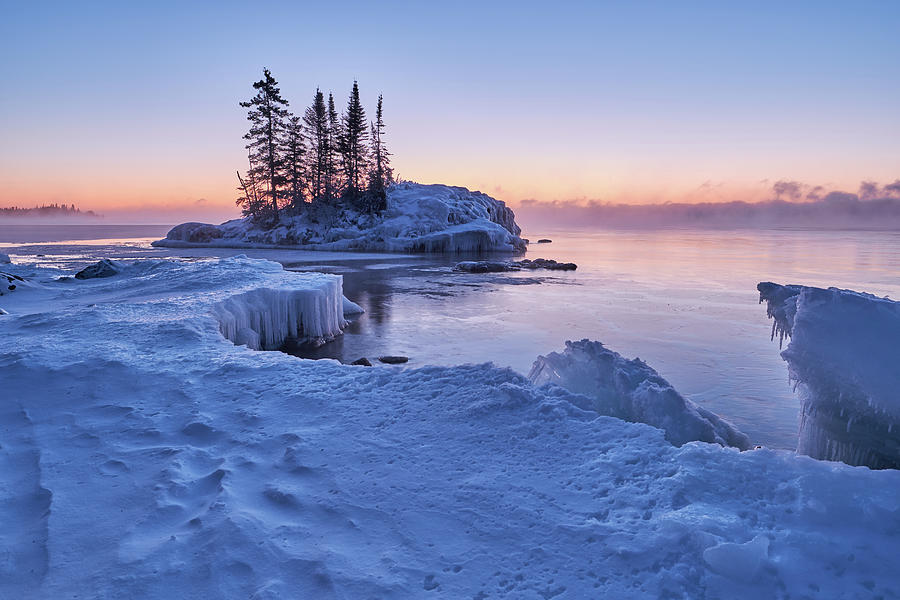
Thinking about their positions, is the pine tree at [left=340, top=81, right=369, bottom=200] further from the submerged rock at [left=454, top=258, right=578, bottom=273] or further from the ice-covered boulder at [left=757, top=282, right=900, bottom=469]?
the ice-covered boulder at [left=757, top=282, right=900, bottom=469]

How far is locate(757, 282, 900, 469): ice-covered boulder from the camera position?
433 centimetres

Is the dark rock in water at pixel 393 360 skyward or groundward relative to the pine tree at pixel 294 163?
groundward

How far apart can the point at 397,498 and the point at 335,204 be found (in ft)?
180

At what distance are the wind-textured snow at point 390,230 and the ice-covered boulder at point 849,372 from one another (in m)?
42.3

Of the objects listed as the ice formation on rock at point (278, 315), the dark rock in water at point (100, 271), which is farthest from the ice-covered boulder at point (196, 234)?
the ice formation on rock at point (278, 315)

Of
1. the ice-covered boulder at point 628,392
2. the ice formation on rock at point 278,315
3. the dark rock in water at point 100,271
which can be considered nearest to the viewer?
the ice-covered boulder at point 628,392

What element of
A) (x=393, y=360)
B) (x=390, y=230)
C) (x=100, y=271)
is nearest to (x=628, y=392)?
(x=393, y=360)

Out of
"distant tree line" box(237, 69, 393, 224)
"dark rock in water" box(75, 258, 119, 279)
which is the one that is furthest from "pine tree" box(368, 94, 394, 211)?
"dark rock in water" box(75, 258, 119, 279)

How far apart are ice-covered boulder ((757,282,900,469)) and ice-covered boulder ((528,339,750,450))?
1.22 m

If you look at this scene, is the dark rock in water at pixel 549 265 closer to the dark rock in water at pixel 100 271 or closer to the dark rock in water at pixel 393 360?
the dark rock in water at pixel 393 360

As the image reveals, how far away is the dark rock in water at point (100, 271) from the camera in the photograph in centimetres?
1705

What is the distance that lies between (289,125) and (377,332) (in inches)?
1847

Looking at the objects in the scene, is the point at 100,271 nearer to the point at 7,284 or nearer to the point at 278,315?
the point at 7,284

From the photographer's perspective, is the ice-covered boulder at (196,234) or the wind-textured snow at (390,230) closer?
the wind-textured snow at (390,230)
